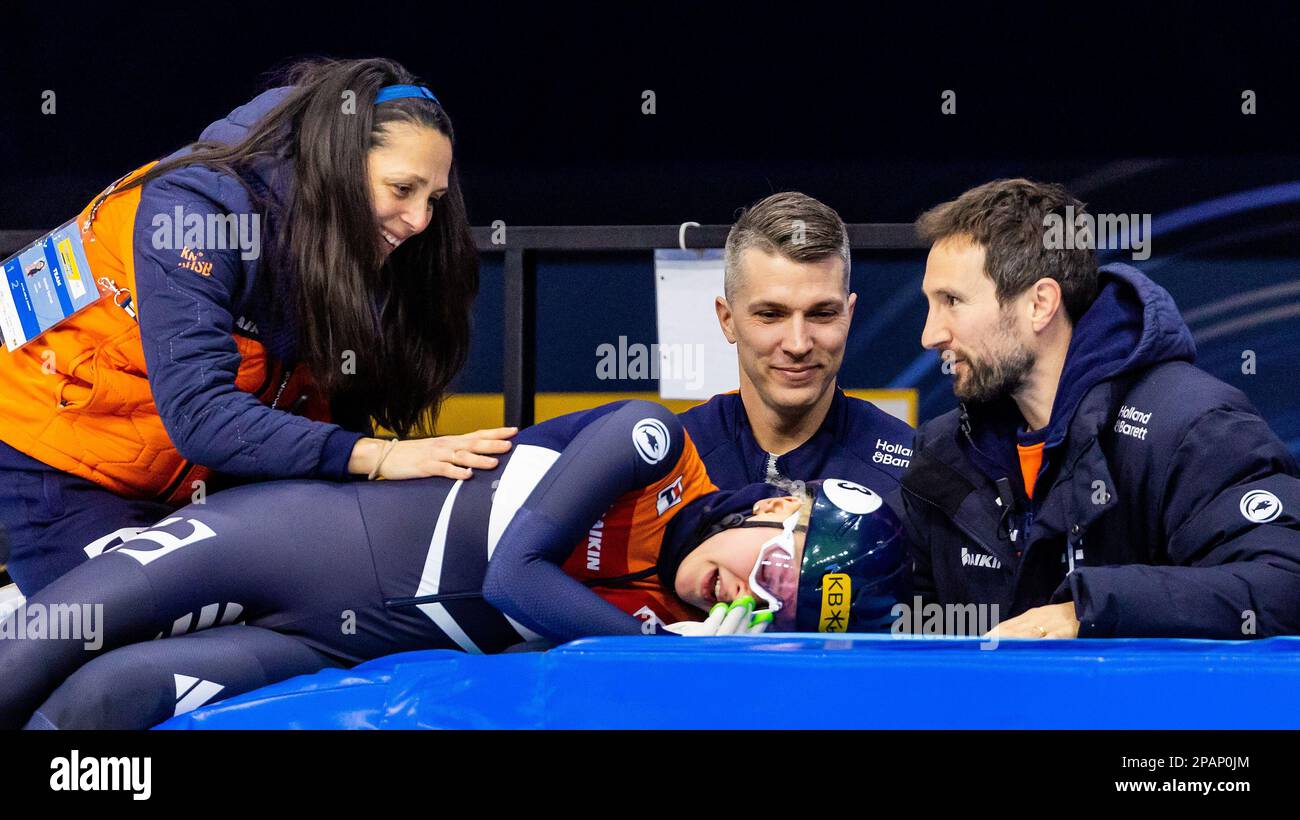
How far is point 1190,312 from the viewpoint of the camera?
10.1 ft

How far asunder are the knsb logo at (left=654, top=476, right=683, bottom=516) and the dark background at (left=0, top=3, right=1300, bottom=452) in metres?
1.10

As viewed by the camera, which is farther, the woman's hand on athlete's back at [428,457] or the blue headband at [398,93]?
the blue headband at [398,93]

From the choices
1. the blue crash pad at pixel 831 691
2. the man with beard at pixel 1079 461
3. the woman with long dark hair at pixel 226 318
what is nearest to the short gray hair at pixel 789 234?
the man with beard at pixel 1079 461

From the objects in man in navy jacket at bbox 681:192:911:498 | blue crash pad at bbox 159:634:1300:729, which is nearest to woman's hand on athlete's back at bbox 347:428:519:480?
blue crash pad at bbox 159:634:1300:729

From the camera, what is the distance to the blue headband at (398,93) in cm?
209

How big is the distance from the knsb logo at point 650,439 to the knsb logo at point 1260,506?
762mm

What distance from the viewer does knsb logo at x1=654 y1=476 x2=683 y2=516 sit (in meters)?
1.99

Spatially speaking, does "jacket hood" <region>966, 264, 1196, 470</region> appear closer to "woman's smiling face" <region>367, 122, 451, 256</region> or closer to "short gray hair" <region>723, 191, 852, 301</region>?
"short gray hair" <region>723, 191, 852, 301</region>

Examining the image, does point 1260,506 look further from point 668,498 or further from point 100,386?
point 100,386

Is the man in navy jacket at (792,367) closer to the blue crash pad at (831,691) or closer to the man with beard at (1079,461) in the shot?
the man with beard at (1079,461)

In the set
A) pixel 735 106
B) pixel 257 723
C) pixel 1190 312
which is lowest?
pixel 257 723
